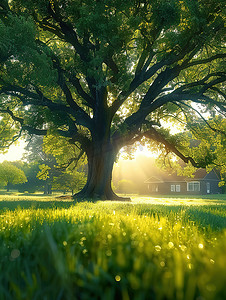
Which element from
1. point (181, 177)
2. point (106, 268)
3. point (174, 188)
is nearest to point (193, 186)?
point (181, 177)

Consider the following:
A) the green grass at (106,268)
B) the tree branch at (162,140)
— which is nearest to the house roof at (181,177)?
the tree branch at (162,140)

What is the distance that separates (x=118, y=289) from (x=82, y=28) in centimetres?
1227

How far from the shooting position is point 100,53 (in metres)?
12.7

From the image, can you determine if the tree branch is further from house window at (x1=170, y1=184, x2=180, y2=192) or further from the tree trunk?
house window at (x1=170, y1=184, x2=180, y2=192)

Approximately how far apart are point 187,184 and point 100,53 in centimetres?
5344

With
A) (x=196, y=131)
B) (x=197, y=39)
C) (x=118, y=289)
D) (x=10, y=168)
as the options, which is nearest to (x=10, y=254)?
(x=118, y=289)

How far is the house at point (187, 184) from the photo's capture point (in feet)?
194

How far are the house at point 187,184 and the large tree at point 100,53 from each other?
40.2 metres

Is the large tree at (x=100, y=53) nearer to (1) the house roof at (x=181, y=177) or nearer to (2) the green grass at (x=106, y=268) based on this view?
(2) the green grass at (x=106, y=268)

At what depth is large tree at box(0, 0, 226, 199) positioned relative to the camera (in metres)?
11.5

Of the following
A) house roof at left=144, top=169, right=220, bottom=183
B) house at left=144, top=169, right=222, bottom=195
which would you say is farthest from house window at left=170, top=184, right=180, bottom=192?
house roof at left=144, top=169, right=220, bottom=183

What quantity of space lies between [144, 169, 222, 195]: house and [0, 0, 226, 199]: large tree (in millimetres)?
40234

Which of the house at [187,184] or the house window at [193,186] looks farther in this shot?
the house window at [193,186]

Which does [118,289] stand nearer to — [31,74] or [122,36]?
[31,74]
